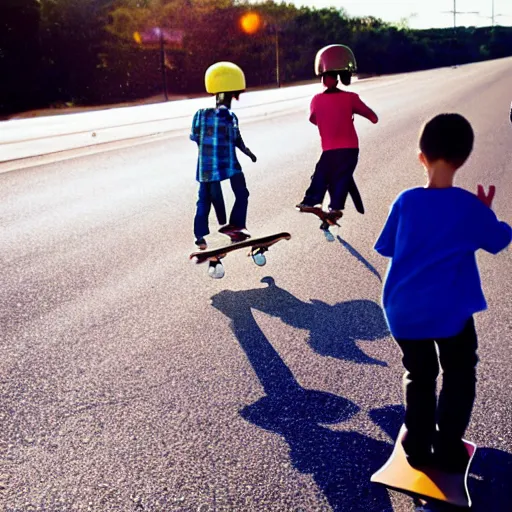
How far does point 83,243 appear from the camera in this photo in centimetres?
681

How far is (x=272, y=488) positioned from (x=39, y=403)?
150 cm

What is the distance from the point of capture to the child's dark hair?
2430 millimetres

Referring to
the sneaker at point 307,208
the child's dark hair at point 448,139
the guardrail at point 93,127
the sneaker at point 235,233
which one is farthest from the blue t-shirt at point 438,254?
the guardrail at point 93,127

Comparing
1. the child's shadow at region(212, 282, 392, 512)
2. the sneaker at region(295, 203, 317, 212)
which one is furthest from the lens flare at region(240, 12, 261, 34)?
the child's shadow at region(212, 282, 392, 512)

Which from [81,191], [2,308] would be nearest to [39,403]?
[2,308]

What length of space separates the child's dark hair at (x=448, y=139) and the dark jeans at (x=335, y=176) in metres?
4.32

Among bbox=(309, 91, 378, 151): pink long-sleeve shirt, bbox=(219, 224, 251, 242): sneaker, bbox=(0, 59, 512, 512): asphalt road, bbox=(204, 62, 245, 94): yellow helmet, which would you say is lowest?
bbox=(0, 59, 512, 512): asphalt road

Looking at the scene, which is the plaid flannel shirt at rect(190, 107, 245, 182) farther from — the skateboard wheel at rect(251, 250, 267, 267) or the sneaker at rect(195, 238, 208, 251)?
the skateboard wheel at rect(251, 250, 267, 267)

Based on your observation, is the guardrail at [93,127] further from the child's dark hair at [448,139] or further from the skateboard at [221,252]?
the child's dark hair at [448,139]

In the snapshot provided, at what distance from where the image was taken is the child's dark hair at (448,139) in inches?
95.7

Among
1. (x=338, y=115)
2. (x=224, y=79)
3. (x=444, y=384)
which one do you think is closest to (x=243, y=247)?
(x=224, y=79)

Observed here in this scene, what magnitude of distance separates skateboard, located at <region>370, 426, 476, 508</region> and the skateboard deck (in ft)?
9.66

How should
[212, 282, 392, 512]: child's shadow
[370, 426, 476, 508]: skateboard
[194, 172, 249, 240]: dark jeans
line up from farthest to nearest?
[194, 172, 249, 240]: dark jeans → [212, 282, 392, 512]: child's shadow → [370, 426, 476, 508]: skateboard

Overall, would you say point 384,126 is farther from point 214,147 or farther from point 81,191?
point 214,147
